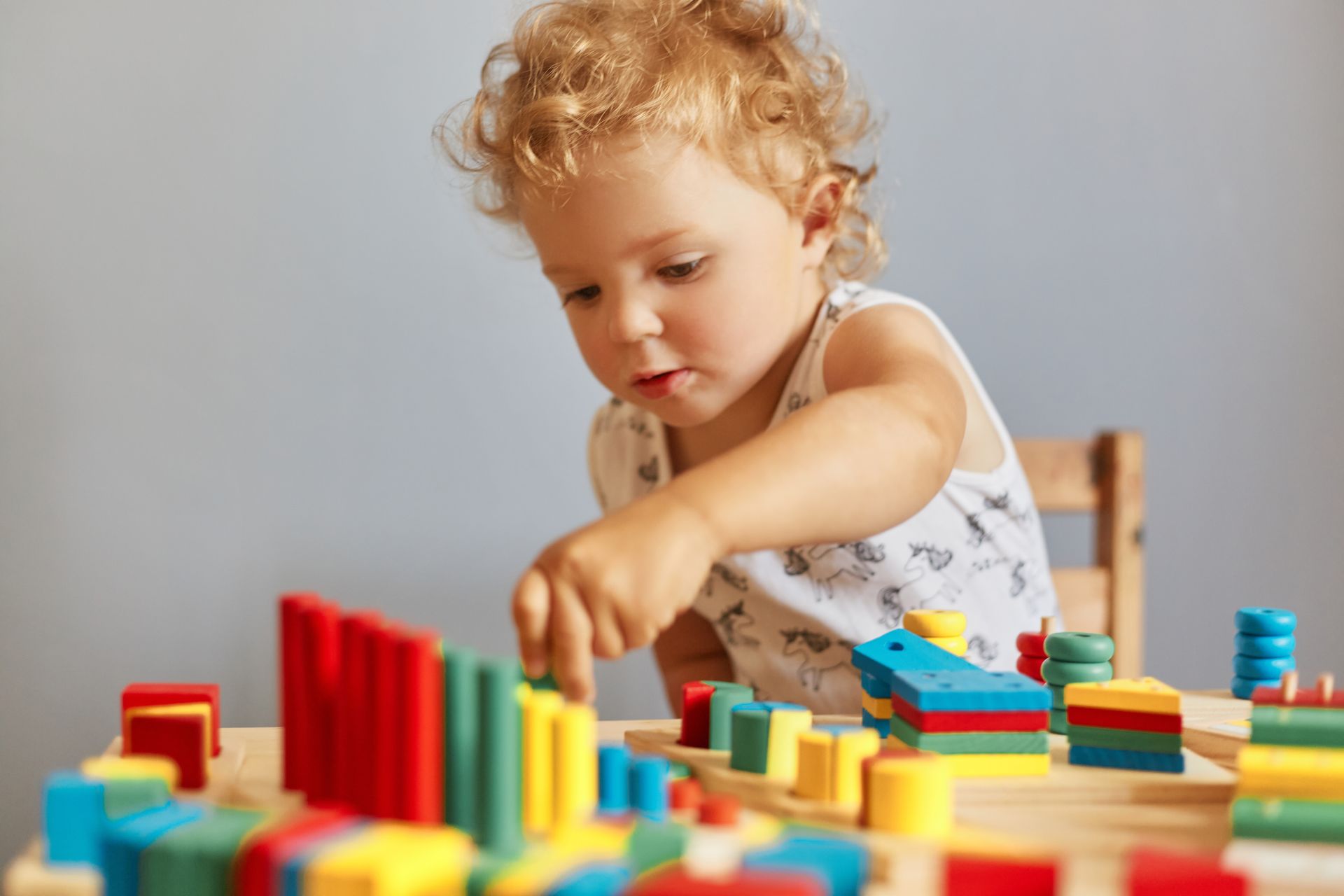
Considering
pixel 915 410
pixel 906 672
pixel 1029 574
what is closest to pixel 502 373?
pixel 1029 574

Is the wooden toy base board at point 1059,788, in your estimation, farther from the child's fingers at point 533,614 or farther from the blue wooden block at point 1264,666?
the blue wooden block at point 1264,666

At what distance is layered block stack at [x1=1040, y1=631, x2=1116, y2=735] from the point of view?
0.55 metres

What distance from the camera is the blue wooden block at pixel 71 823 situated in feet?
1.09

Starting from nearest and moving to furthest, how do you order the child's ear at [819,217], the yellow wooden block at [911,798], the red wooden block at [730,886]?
1. the red wooden block at [730,886]
2. the yellow wooden block at [911,798]
3. the child's ear at [819,217]

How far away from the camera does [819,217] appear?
913mm

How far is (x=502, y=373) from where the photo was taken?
3.74ft

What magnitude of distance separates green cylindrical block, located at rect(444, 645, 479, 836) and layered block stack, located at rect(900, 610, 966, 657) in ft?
0.96

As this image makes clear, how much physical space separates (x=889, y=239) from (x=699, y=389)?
0.43 meters

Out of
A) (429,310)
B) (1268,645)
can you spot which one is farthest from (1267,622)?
(429,310)

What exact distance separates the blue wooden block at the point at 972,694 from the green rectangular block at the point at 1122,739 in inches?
1.4

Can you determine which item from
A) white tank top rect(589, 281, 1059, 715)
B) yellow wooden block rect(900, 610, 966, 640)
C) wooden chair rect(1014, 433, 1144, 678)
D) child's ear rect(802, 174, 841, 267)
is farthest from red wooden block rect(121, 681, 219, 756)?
wooden chair rect(1014, 433, 1144, 678)

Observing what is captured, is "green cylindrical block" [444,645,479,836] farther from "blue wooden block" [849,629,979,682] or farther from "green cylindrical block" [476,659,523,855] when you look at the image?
"blue wooden block" [849,629,979,682]

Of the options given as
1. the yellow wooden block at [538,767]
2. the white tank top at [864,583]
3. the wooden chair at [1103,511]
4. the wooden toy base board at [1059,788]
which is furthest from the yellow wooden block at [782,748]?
the wooden chair at [1103,511]

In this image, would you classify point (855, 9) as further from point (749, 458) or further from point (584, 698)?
point (584, 698)
